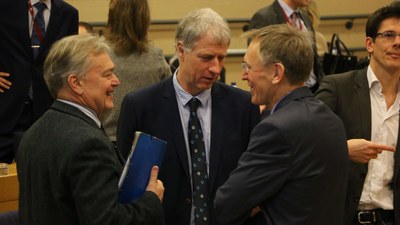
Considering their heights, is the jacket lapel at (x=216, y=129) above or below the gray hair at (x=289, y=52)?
below

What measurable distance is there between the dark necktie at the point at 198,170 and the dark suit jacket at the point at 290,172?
1.06 ft

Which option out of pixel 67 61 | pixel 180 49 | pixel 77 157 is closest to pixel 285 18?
pixel 180 49

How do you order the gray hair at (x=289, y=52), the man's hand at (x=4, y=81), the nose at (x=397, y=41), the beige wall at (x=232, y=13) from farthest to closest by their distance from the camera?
the beige wall at (x=232, y=13) → the man's hand at (x=4, y=81) → the nose at (x=397, y=41) → the gray hair at (x=289, y=52)

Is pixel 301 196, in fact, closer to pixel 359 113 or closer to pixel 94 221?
pixel 94 221

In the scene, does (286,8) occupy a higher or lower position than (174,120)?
higher

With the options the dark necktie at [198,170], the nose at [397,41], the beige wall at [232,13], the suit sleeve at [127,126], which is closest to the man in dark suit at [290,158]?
the dark necktie at [198,170]

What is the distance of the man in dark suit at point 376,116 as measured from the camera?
130 inches

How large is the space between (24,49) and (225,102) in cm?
168

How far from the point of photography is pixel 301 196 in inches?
98.5

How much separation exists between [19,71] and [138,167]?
191cm

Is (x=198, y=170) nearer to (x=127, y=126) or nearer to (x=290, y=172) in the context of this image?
(x=127, y=126)

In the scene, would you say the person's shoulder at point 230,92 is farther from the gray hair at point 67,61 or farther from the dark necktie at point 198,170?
the gray hair at point 67,61

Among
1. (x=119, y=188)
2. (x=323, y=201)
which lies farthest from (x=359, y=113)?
(x=119, y=188)

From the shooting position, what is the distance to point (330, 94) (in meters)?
3.38
